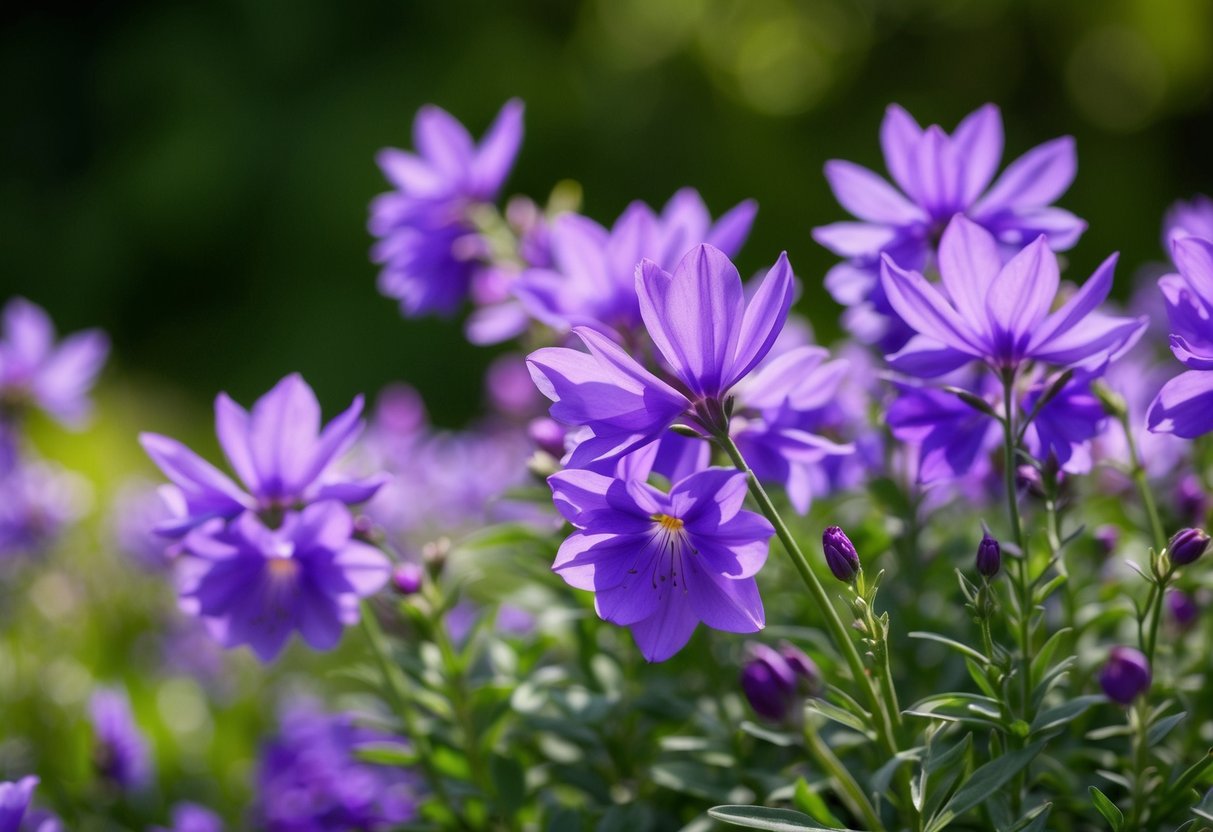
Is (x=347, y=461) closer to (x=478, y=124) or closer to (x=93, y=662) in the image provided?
(x=93, y=662)

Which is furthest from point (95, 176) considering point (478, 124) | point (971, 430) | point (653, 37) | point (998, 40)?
point (971, 430)

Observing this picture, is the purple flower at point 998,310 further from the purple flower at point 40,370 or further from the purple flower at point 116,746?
the purple flower at point 40,370

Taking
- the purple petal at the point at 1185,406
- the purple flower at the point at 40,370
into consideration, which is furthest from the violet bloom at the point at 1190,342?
the purple flower at the point at 40,370

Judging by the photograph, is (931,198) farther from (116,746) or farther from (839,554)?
(116,746)

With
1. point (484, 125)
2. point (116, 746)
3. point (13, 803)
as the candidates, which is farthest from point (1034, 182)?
point (484, 125)

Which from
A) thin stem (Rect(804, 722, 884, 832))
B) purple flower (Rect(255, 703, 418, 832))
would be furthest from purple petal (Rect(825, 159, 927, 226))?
purple flower (Rect(255, 703, 418, 832))
